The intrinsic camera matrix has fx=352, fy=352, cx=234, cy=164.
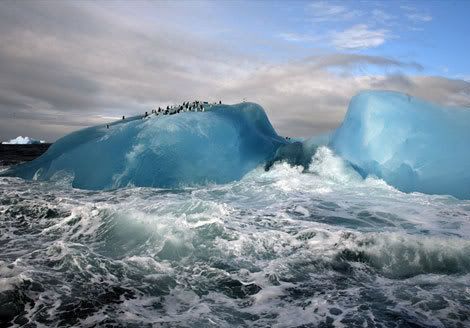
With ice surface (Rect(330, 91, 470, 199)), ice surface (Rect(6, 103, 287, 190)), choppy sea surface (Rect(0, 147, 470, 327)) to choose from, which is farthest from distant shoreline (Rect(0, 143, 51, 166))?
ice surface (Rect(330, 91, 470, 199))

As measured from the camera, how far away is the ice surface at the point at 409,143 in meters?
12.6

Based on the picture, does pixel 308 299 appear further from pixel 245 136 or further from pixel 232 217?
pixel 245 136

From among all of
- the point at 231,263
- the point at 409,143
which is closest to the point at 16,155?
the point at 409,143

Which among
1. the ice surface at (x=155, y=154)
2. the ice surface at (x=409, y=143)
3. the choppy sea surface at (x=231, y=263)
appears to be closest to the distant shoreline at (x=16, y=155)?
the ice surface at (x=155, y=154)

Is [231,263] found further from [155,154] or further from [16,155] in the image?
[16,155]

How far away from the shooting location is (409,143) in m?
13.3

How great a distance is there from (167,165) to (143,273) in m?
8.03

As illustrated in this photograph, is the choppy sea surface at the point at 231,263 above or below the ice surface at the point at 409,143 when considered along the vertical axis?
below

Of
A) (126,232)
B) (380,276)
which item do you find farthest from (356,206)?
(126,232)

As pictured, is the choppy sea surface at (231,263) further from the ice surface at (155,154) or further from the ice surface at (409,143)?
the ice surface at (155,154)

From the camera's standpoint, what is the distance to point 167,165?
13406mm

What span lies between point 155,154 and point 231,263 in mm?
8061

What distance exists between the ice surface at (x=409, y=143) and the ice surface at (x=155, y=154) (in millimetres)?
4743

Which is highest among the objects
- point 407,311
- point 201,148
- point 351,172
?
point 201,148
